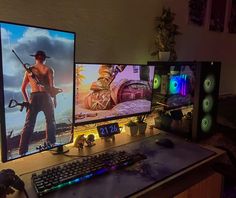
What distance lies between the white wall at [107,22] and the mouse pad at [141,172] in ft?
2.09

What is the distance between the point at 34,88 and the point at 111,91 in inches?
18.4

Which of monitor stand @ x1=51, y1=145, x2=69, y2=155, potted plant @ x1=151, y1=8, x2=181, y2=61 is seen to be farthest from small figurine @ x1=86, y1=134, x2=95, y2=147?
potted plant @ x1=151, y1=8, x2=181, y2=61

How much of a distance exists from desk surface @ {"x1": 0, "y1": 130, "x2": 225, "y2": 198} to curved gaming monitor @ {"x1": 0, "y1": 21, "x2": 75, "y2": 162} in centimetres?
10

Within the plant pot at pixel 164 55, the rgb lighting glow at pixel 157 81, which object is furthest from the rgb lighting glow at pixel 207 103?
the plant pot at pixel 164 55

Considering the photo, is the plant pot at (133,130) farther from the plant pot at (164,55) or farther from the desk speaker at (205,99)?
the plant pot at (164,55)

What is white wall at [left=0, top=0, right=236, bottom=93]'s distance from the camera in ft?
3.99

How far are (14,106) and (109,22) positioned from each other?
2.82 ft

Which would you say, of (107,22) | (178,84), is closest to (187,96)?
(178,84)

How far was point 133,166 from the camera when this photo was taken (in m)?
1.06

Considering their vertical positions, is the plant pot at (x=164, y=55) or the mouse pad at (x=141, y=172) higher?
the plant pot at (x=164, y=55)

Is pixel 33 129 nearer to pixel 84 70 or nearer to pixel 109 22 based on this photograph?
pixel 84 70

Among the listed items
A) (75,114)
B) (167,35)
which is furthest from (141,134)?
(167,35)

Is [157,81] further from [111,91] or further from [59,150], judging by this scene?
[59,150]

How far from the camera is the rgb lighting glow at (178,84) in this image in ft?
5.38
